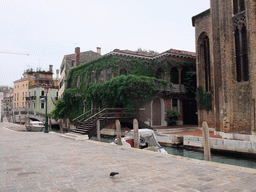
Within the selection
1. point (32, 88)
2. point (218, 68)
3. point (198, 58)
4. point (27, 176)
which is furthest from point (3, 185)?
point (32, 88)

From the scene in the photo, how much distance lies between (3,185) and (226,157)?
11893 mm

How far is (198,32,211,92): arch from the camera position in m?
20.9

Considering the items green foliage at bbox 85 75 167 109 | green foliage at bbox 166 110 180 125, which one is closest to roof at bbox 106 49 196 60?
green foliage at bbox 85 75 167 109

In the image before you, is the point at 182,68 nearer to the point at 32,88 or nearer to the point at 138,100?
the point at 138,100

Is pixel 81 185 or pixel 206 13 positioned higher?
pixel 206 13

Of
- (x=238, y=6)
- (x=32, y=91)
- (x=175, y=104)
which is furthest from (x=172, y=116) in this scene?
(x=32, y=91)

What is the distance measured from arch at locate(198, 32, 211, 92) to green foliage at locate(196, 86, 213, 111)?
0.50m

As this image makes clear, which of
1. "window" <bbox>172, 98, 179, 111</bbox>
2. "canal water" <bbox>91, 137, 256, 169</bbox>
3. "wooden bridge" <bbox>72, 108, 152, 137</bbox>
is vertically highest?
"window" <bbox>172, 98, 179, 111</bbox>

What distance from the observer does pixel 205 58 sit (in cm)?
2148

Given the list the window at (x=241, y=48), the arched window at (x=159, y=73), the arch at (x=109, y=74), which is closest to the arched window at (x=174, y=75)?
the arched window at (x=159, y=73)

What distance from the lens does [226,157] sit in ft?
42.5

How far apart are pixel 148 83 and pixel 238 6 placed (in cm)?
986

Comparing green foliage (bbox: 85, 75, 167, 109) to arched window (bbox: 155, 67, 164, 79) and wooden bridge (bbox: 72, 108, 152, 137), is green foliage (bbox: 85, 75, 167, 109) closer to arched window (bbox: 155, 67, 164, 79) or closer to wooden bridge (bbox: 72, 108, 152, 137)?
wooden bridge (bbox: 72, 108, 152, 137)

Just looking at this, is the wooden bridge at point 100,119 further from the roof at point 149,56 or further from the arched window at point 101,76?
the roof at point 149,56
